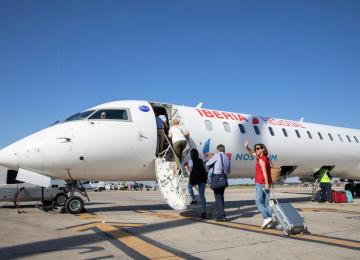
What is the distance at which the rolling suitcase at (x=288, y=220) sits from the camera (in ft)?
22.9

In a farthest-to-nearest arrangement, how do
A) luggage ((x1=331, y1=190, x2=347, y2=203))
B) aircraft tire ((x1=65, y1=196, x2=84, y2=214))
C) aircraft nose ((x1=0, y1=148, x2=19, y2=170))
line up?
luggage ((x1=331, y1=190, x2=347, y2=203))
aircraft tire ((x1=65, y1=196, x2=84, y2=214))
aircraft nose ((x1=0, y1=148, x2=19, y2=170))

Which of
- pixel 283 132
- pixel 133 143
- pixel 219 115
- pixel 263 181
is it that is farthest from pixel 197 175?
pixel 283 132

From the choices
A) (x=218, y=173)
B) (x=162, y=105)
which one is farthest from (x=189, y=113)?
(x=218, y=173)

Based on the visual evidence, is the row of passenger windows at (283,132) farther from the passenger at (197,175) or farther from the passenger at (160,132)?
the passenger at (197,175)

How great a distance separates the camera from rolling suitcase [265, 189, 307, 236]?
698 centimetres

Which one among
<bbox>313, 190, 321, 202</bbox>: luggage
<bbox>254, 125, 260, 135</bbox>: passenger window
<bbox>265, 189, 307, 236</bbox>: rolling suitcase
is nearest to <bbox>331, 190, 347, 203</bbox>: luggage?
<bbox>313, 190, 321, 202</bbox>: luggage

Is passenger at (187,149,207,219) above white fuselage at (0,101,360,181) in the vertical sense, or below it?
below

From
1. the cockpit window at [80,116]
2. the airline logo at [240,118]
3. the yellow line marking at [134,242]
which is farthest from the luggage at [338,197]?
the cockpit window at [80,116]

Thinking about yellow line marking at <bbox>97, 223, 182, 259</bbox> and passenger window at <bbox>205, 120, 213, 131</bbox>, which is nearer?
yellow line marking at <bbox>97, 223, 182, 259</bbox>

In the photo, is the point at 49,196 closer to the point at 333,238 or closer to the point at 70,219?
the point at 70,219

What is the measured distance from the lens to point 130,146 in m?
11.7

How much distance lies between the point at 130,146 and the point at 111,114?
1.28 meters

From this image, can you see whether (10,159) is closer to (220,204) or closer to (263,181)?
(220,204)

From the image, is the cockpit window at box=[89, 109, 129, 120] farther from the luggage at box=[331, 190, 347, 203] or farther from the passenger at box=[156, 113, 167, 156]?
the luggage at box=[331, 190, 347, 203]
